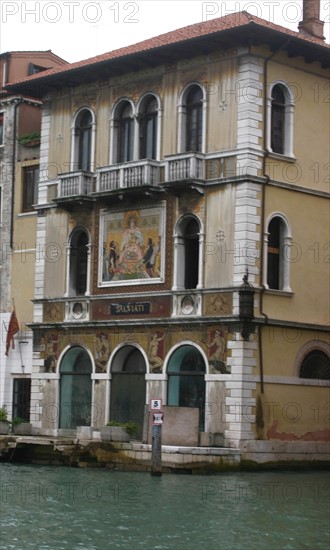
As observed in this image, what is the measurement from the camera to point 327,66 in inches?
1594

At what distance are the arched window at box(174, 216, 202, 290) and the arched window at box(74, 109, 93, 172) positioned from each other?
15.1ft

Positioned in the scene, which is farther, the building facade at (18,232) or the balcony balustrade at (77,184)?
the building facade at (18,232)

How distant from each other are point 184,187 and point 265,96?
3.24 metres

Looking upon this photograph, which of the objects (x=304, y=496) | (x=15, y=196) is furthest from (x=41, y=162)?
(x=304, y=496)

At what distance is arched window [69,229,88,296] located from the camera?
42.7 m

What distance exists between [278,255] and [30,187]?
10.7m

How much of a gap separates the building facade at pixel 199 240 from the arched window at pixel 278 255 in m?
0.04

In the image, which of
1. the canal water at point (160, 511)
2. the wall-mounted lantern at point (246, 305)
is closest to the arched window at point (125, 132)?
the wall-mounted lantern at point (246, 305)

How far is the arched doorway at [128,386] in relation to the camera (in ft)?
132

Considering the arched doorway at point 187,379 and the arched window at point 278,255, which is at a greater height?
the arched window at point 278,255

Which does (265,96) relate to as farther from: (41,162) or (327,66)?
(41,162)

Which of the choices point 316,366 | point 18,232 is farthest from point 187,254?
point 18,232

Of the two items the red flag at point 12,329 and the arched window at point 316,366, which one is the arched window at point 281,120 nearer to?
the arched window at point 316,366

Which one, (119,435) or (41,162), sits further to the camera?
(41,162)
